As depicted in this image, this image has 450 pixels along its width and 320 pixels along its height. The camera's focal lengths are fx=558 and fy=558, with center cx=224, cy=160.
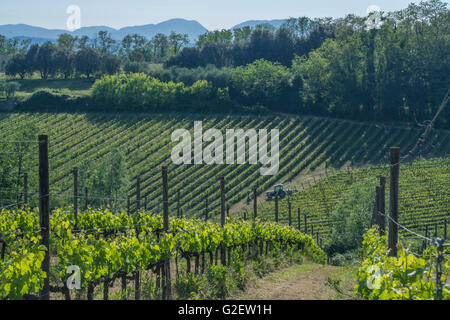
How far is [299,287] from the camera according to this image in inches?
546

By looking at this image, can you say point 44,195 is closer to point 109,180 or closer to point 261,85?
point 109,180

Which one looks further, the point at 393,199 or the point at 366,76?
the point at 366,76

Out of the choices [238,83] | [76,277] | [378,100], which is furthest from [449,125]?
[76,277]

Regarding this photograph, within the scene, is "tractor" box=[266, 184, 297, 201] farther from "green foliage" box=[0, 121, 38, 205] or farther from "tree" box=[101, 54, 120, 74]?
"tree" box=[101, 54, 120, 74]

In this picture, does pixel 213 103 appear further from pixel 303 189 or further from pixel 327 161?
pixel 303 189

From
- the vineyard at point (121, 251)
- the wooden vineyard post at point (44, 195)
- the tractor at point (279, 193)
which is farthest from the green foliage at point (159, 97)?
the wooden vineyard post at point (44, 195)

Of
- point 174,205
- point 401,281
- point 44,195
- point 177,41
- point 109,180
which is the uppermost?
point 177,41

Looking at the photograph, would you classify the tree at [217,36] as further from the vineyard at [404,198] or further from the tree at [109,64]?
the vineyard at [404,198]

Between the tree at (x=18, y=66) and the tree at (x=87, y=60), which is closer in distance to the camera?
the tree at (x=87, y=60)

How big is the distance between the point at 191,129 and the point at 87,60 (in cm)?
→ 3758
